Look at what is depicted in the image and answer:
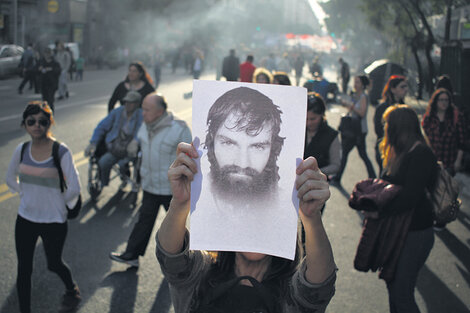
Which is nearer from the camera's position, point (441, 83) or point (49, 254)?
point (49, 254)

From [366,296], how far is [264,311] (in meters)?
3.12

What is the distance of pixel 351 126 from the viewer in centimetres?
859

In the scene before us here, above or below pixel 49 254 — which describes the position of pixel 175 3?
above

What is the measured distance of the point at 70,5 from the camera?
44.0 metres

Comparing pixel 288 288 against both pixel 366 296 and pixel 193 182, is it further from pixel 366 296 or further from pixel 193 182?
pixel 366 296

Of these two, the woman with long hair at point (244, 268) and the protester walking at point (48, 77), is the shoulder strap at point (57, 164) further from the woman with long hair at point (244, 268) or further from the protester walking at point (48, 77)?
the protester walking at point (48, 77)

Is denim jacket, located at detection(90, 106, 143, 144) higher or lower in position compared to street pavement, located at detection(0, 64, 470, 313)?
higher

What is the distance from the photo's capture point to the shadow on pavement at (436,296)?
4.60 meters

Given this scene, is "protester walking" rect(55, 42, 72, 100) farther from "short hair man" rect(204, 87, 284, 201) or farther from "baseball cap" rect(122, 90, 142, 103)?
"short hair man" rect(204, 87, 284, 201)

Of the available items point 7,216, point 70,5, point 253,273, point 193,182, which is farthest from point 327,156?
point 70,5

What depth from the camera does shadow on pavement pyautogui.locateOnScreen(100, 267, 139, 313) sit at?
14.5 ft

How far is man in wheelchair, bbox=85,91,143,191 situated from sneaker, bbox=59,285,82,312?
119 inches

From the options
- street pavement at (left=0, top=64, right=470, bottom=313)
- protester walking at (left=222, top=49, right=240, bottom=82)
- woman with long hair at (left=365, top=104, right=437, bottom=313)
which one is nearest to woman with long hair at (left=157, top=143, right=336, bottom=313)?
woman with long hair at (left=365, top=104, right=437, bottom=313)

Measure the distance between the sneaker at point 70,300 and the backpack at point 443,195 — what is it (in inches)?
115
